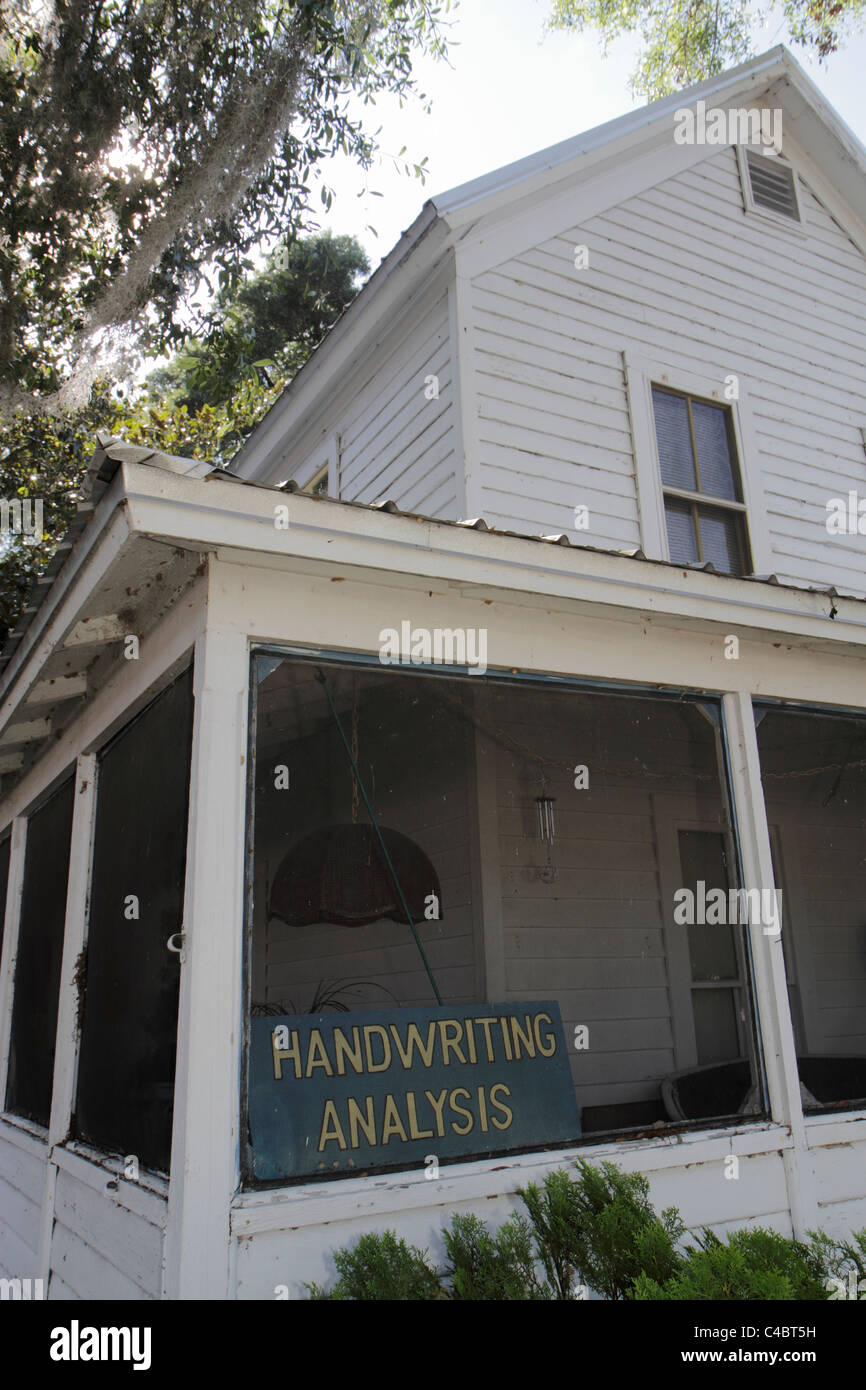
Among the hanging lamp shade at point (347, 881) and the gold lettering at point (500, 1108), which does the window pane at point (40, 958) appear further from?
the gold lettering at point (500, 1108)

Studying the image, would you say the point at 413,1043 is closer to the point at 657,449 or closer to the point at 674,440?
the point at 657,449

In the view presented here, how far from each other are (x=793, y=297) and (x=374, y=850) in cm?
549

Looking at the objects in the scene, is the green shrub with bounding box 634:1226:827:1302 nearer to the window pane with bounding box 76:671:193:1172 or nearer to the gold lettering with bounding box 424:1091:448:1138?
the gold lettering with bounding box 424:1091:448:1138

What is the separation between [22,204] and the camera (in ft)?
33.6

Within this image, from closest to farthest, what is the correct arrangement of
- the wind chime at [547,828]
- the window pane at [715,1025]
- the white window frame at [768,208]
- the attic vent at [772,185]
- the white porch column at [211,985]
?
the white porch column at [211,985] < the wind chime at [547,828] < the window pane at [715,1025] < the white window frame at [768,208] < the attic vent at [772,185]

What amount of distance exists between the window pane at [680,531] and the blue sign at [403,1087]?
145 inches

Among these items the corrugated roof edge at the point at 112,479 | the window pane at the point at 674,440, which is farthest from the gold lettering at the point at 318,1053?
the window pane at the point at 674,440

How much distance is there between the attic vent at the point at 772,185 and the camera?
7973 millimetres

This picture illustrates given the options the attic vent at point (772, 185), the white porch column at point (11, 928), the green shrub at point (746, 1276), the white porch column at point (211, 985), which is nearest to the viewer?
the green shrub at point (746, 1276)

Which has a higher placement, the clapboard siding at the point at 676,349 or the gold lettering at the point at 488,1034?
the clapboard siding at the point at 676,349

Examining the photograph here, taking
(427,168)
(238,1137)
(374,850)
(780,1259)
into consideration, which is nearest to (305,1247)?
(238,1137)

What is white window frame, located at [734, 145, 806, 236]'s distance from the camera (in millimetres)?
7844

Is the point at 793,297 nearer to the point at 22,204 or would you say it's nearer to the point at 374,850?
the point at 374,850

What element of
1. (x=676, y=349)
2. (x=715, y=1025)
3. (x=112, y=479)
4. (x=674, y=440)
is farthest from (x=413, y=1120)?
(x=676, y=349)
